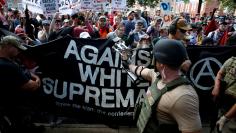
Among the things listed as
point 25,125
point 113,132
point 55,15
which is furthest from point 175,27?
point 55,15

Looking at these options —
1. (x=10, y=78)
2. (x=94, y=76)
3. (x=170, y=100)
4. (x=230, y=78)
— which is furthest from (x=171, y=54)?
(x=94, y=76)

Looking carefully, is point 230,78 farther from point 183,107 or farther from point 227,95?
point 183,107

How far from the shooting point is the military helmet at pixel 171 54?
240 centimetres

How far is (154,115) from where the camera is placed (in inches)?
97.4

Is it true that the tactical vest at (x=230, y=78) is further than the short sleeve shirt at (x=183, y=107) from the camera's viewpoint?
Yes

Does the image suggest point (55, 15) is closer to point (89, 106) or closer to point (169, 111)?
point (89, 106)

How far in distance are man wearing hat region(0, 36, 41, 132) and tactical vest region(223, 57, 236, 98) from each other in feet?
7.76

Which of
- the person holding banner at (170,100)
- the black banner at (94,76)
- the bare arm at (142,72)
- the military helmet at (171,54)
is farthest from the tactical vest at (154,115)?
the black banner at (94,76)

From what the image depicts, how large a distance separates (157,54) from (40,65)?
3.03 m

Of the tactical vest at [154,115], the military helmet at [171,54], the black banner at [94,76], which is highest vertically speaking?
Result: the military helmet at [171,54]

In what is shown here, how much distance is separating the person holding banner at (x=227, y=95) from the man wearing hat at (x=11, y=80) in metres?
2.31

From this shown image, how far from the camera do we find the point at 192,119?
7.53 feet

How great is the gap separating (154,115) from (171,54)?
45cm

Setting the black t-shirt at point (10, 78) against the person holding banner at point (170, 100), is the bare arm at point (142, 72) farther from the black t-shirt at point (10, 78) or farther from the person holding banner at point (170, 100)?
Result: the black t-shirt at point (10, 78)
